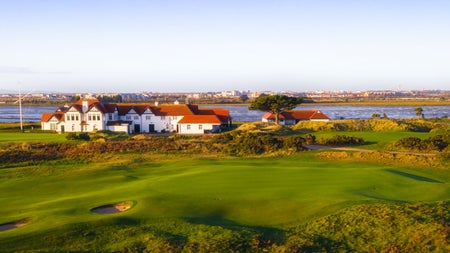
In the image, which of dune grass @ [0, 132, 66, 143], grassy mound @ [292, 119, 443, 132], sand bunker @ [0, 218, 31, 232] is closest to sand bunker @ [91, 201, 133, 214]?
sand bunker @ [0, 218, 31, 232]

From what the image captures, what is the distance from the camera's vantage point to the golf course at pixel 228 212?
50.9 feet

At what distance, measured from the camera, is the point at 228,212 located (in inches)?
740

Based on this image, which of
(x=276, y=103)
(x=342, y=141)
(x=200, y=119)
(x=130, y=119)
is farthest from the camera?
(x=276, y=103)

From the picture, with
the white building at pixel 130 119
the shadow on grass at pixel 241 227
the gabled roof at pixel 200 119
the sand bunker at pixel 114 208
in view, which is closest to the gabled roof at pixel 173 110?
the white building at pixel 130 119

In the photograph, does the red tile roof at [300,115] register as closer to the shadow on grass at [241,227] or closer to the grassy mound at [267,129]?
the grassy mound at [267,129]

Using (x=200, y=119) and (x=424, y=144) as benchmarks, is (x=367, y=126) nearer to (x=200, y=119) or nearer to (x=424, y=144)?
(x=200, y=119)

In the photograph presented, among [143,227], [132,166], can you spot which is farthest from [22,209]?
[132,166]

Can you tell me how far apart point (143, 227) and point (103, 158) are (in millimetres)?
25174

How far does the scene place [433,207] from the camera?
744 inches

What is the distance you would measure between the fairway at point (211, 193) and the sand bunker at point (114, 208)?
1.05 ft

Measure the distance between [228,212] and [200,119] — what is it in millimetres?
51932

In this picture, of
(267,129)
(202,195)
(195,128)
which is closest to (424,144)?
(267,129)

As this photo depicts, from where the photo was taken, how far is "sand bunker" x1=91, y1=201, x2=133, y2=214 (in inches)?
755

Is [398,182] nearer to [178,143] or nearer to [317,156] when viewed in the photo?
[317,156]
